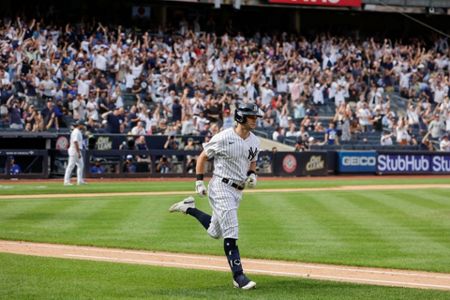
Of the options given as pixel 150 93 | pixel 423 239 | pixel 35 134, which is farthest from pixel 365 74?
pixel 423 239

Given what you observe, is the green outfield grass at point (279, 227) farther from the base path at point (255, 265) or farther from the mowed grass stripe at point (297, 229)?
the base path at point (255, 265)

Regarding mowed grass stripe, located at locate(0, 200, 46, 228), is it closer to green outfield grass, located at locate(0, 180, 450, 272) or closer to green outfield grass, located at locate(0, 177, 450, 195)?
green outfield grass, located at locate(0, 180, 450, 272)

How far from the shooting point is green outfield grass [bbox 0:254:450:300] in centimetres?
905

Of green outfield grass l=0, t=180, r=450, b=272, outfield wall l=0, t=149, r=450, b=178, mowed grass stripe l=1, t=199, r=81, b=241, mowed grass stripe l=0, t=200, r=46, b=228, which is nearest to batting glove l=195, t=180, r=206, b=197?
green outfield grass l=0, t=180, r=450, b=272

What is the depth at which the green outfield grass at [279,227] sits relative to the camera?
12844 millimetres

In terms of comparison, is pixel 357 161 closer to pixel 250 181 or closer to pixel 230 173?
pixel 250 181

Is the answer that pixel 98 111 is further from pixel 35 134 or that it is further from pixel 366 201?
pixel 366 201

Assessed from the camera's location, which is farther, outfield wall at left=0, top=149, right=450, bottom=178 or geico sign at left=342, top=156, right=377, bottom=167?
geico sign at left=342, top=156, right=377, bottom=167

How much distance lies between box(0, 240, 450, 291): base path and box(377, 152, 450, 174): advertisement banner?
23.3m

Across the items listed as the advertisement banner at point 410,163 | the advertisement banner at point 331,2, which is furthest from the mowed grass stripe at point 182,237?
the advertisement banner at point 331,2

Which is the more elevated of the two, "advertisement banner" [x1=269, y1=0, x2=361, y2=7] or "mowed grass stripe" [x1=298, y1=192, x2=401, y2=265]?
"advertisement banner" [x1=269, y1=0, x2=361, y2=7]

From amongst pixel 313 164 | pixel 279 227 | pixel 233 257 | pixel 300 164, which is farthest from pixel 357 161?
pixel 233 257

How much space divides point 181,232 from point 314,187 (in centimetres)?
1213

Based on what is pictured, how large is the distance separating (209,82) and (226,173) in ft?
78.7
